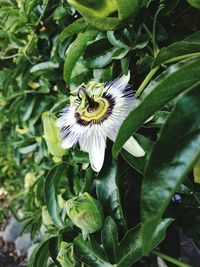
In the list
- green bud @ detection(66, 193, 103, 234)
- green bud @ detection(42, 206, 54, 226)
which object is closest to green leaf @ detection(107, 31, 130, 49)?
green bud @ detection(66, 193, 103, 234)

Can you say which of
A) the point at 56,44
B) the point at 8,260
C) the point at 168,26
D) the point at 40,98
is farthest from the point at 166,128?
the point at 8,260

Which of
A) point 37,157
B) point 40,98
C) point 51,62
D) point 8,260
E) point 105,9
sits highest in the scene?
point 105,9

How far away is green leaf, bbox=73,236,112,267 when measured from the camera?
2.28 feet

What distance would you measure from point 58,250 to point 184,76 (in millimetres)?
559

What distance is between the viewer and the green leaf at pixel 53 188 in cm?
85

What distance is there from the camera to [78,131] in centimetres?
72

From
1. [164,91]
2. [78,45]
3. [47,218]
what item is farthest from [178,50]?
[47,218]

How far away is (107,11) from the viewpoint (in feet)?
2.13

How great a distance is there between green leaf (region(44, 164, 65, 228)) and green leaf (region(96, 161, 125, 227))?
6.0 inches

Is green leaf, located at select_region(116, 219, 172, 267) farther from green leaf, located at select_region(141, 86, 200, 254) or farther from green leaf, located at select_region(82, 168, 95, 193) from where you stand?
green leaf, located at select_region(141, 86, 200, 254)

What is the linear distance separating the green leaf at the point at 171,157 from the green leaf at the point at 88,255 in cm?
34

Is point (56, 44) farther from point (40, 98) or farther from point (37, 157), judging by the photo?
point (37, 157)

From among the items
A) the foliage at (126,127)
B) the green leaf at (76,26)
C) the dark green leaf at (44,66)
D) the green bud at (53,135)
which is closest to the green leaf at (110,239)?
the foliage at (126,127)

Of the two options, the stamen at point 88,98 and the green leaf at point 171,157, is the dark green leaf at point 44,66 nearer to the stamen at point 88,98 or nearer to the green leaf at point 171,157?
the stamen at point 88,98
